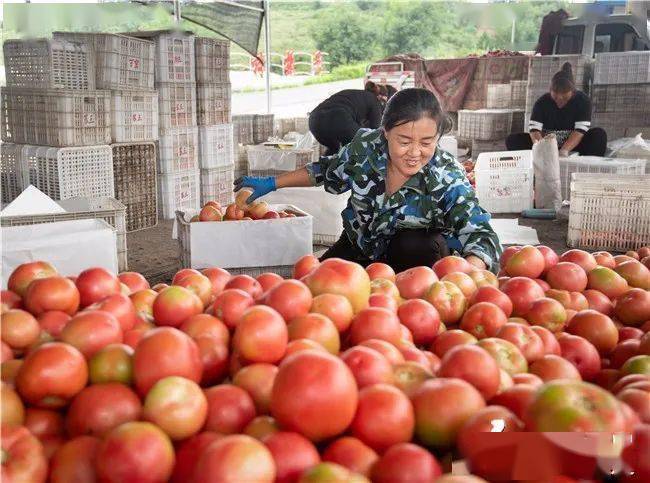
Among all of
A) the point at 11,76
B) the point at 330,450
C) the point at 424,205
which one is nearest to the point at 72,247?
the point at 424,205

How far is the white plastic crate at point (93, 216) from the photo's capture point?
3742 millimetres

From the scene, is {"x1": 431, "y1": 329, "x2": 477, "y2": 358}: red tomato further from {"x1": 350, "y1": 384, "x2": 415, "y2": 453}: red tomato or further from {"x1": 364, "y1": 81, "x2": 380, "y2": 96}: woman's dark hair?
{"x1": 364, "y1": 81, "x2": 380, "y2": 96}: woman's dark hair

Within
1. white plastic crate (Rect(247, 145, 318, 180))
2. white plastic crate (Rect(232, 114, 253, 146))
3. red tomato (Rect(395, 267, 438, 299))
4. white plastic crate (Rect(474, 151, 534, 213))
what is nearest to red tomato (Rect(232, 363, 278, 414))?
red tomato (Rect(395, 267, 438, 299))

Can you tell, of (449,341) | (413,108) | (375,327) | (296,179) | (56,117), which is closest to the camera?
(375,327)

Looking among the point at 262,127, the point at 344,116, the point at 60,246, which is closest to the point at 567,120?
the point at 344,116

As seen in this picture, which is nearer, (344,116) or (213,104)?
(344,116)

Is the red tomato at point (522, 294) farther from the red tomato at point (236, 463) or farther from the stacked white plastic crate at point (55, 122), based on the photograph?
the stacked white plastic crate at point (55, 122)

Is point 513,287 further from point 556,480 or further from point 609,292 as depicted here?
point 556,480

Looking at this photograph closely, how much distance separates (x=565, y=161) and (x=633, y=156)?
0.88 m

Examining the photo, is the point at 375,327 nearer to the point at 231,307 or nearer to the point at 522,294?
the point at 231,307

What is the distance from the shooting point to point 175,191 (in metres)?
6.31

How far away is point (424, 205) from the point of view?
2900 mm

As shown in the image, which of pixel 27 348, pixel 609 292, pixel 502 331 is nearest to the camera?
pixel 27 348

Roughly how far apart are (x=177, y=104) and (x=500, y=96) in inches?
241
